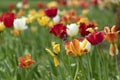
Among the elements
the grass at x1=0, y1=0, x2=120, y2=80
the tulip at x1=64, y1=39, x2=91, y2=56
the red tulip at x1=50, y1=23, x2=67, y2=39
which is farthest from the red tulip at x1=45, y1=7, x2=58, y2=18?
the tulip at x1=64, y1=39, x2=91, y2=56

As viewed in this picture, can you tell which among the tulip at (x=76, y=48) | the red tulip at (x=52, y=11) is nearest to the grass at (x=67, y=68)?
the tulip at (x=76, y=48)

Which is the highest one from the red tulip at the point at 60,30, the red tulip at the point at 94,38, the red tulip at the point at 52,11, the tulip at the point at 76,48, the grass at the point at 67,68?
the red tulip at the point at 52,11

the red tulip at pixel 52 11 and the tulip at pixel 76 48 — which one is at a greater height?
the red tulip at pixel 52 11

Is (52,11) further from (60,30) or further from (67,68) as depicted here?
(67,68)

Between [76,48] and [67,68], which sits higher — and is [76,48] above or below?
above

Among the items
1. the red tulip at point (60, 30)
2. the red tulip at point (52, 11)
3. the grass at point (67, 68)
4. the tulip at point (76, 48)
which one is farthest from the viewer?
the red tulip at point (52, 11)

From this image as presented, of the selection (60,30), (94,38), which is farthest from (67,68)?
(94,38)

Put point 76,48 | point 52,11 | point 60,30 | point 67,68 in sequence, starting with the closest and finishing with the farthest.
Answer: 1. point 76,48
2. point 67,68
3. point 60,30
4. point 52,11

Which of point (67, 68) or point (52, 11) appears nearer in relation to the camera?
point (67, 68)

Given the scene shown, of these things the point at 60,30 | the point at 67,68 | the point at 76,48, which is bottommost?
the point at 67,68

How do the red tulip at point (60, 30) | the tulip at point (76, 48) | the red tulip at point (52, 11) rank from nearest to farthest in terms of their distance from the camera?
the tulip at point (76, 48)
the red tulip at point (60, 30)
the red tulip at point (52, 11)

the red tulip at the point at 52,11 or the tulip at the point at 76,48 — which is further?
the red tulip at the point at 52,11

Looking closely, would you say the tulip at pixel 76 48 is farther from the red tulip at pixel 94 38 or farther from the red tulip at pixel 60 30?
the red tulip at pixel 60 30

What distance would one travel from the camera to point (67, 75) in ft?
12.9
